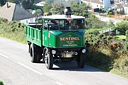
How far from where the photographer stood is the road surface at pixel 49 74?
44.6 feet

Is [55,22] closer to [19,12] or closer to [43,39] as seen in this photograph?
[43,39]

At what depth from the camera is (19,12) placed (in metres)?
67.4

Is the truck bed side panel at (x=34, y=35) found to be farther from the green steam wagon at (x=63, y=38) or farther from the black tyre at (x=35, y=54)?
the green steam wagon at (x=63, y=38)

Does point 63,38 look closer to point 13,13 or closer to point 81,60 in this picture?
point 81,60

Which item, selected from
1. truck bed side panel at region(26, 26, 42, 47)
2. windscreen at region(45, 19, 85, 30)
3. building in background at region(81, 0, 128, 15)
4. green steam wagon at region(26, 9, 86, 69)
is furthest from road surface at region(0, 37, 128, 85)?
building in background at region(81, 0, 128, 15)

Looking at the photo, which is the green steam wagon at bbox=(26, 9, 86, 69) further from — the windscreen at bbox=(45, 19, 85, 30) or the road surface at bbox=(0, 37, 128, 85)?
the road surface at bbox=(0, 37, 128, 85)

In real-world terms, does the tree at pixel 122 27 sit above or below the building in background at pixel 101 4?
below

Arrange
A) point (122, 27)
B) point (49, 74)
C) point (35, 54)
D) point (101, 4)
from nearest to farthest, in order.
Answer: point (49, 74) < point (35, 54) < point (122, 27) < point (101, 4)

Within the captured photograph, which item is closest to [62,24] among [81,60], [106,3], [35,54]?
[81,60]

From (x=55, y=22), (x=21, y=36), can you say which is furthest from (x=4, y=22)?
(x=55, y=22)

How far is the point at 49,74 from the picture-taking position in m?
15.0

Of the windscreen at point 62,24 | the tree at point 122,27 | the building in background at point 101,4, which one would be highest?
the building in background at point 101,4

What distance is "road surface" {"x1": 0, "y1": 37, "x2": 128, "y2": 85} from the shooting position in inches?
535

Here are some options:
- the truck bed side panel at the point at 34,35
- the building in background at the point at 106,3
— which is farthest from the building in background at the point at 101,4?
the truck bed side panel at the point at 34,35
